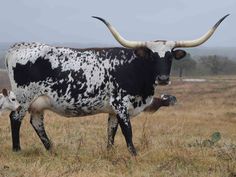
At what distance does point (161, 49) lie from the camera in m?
9.31

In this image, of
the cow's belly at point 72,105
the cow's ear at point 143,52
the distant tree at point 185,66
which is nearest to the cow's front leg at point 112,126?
the cow's belly at point 72,105

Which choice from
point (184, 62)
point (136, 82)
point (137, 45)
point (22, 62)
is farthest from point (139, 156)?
point (184, 62)

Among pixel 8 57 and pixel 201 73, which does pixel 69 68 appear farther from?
pixel 201 73

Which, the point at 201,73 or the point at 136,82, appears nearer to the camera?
the point at 136,82

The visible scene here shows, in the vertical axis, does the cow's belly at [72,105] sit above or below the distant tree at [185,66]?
above

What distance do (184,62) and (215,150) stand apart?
283 ft

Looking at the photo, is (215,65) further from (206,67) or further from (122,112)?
(122,112)

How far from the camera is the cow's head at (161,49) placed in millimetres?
9125

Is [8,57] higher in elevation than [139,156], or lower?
higher

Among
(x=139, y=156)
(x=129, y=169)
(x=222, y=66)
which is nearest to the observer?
(x=129, y=169)

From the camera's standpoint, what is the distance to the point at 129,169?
26.0ft

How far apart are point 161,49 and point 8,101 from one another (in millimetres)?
3307

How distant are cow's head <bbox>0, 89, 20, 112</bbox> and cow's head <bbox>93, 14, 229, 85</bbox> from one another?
7.50ft

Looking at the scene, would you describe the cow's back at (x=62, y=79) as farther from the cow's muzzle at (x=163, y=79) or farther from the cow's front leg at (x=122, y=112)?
the cow's muzzle at (x=163, y=79)
